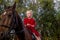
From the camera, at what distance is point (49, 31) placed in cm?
1337

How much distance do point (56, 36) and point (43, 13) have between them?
122 cm

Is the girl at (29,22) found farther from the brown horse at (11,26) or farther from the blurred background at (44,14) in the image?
the blurred background at (44,14)

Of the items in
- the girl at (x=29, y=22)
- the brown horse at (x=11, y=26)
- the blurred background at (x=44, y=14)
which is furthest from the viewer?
the blurred background at (x=44, y=14)

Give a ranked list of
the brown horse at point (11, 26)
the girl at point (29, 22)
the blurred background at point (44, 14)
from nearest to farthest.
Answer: the brown horse at point (11, 26), the girl at point (29, 22), the blurred background at point (44, 14)

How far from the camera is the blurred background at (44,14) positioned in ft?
43.5

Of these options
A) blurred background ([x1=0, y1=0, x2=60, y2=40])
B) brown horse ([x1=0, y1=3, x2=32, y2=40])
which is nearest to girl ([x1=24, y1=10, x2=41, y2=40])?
brown horse ([x1=0, y1=3, x2=32, y2=40])

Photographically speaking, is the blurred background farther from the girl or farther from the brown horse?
the brown horse

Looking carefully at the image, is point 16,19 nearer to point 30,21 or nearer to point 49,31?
point 30,21

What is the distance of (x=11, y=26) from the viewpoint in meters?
7.36

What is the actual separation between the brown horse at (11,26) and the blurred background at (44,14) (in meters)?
5.45

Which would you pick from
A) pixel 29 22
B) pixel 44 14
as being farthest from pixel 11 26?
pixel 44 14

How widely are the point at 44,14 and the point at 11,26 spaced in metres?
6.19

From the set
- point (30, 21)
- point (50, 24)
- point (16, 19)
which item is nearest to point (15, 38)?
point (16, 19)

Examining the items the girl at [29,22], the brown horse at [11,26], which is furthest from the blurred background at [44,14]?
the brown horse at [11,26]
